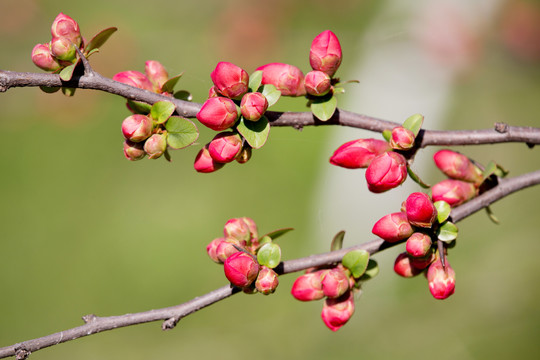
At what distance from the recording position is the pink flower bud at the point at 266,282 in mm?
667

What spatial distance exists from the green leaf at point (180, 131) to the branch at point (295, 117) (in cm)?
3

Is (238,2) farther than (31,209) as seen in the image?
Yes

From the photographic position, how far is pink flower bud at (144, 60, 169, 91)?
0.76 m

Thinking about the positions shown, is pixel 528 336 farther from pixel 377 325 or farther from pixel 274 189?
pixel 274 189

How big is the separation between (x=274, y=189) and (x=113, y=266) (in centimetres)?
79

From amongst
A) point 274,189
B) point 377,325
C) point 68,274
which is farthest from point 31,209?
point 377,325

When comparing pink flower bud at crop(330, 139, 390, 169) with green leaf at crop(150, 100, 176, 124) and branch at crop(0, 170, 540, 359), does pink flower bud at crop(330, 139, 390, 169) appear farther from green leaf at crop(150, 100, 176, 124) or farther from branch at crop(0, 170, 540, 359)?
green leaf at crop(150, 100, 176, 124)

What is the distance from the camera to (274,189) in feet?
8.01

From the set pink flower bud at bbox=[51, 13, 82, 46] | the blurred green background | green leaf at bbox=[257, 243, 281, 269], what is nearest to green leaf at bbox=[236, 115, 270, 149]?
green leaf at bbox=[257, 243, 281, 269]

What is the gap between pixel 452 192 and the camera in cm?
76

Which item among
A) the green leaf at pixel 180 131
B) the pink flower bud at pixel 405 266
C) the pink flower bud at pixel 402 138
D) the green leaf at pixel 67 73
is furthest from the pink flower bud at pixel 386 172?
the green leaf at pixel 67 73

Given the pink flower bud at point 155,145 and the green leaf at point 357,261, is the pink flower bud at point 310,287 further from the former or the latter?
the pink flower bud at point 155,145

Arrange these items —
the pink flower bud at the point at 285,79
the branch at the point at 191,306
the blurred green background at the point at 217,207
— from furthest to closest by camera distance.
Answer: the blurred green background at the point at 217,207, the pink flower bud at the point at 285,79, the branch at the point at 191,306

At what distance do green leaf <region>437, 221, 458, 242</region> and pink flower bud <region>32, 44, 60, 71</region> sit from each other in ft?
1.75
